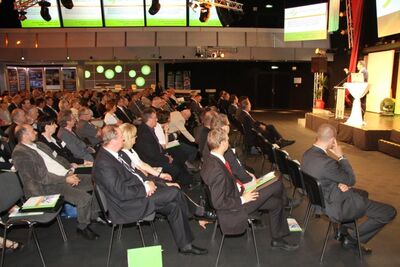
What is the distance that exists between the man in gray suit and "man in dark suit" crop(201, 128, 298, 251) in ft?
5.01

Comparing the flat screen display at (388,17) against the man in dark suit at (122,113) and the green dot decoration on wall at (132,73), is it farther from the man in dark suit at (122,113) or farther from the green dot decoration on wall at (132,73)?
the green dot decoration on wall at (132,73)

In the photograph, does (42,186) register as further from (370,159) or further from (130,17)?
(130,17)

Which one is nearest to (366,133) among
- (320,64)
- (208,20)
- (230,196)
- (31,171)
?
(320,64)

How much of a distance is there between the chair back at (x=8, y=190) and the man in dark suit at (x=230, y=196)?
1.84 meters

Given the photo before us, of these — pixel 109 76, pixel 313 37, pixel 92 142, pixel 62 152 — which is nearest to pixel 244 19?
pixel 313 37

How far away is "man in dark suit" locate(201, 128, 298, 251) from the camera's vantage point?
3299 mm

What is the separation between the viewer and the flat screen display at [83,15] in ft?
47.1

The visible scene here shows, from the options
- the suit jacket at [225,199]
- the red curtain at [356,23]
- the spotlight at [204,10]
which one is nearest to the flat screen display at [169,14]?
the spotlight at [204,10]

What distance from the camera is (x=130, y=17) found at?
47.5 ft

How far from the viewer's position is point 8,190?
11.6 ft

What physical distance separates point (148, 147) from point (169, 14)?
1058 cm

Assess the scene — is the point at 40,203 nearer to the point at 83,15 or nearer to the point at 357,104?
the point at 357,104

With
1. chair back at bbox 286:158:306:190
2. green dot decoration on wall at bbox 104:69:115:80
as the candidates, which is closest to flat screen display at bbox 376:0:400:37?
chair back at bbox 286:158:306:190

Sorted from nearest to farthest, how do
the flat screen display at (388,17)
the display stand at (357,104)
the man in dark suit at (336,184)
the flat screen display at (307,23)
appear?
the man in dark suit at (336,184), the display stand at (357,104), the flat screen display at (388,17), the flat screen display at (307,23)
